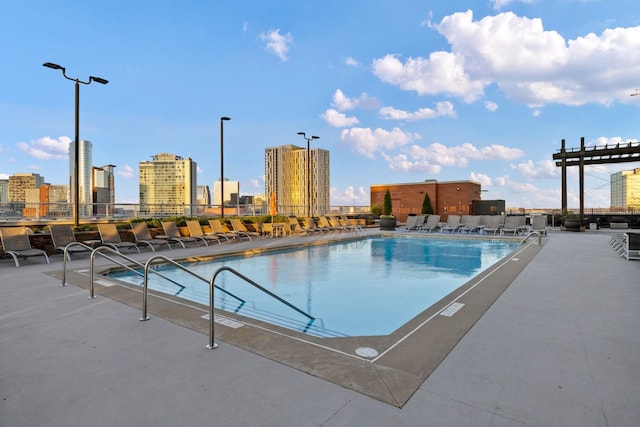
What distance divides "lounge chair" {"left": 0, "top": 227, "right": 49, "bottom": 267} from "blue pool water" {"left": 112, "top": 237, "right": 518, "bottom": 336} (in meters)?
2.14

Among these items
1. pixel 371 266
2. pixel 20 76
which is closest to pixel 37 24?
pixel 20 76

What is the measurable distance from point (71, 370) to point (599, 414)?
345 centimetres

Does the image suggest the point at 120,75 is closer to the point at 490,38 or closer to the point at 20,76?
the point at 20,76

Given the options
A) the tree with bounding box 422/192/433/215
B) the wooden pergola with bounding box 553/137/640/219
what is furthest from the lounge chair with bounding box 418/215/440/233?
the wooden pergola with bounding box 553/137/640/219

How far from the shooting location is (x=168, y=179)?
1668 inches

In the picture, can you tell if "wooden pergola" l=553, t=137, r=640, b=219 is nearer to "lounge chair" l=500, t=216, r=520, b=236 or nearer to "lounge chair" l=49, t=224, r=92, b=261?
"lounge chair" l=500, t=216, r=520, b=236

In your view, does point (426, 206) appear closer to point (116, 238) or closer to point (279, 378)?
point (116, 238)

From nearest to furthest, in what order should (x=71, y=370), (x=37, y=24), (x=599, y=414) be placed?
(x=599, y=414) → (x=71, y=370) → (x=37, y=24)

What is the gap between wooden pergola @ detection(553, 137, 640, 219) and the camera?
1917cm

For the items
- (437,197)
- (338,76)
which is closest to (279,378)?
(338,76)

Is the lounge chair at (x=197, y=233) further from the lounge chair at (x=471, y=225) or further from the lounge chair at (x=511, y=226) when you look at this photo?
the lounge chair at (x=511, y=226)

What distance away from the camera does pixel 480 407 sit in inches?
77.0

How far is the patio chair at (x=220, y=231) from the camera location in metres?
11.7

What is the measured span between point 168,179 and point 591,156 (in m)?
41.7
